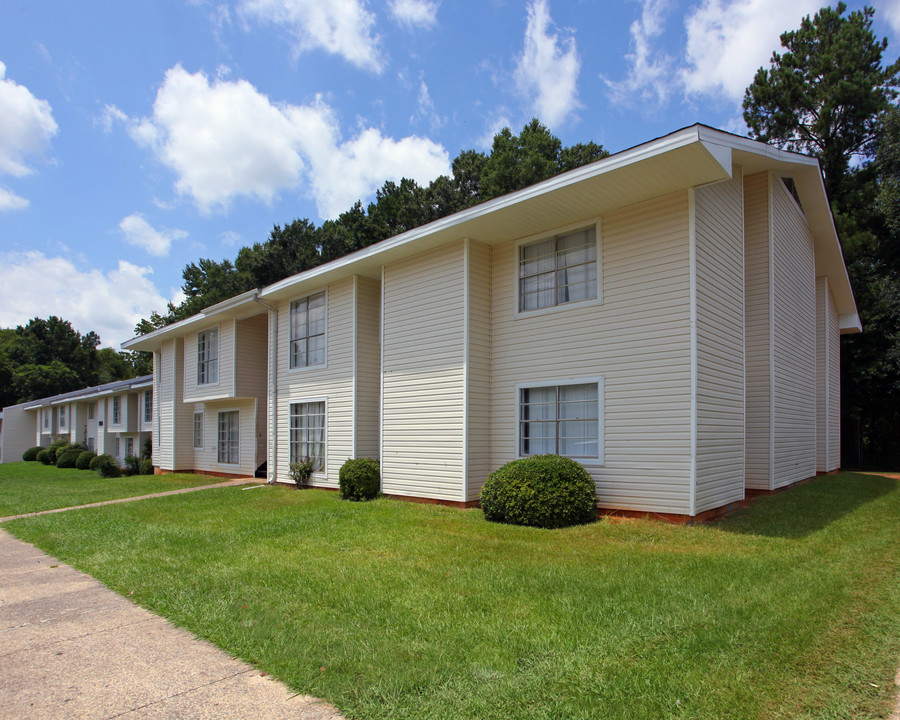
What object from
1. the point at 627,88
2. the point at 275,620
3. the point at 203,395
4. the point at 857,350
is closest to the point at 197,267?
the point at 203,395

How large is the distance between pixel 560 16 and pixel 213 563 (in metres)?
11.6

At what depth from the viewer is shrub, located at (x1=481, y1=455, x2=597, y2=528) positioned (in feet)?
27.7

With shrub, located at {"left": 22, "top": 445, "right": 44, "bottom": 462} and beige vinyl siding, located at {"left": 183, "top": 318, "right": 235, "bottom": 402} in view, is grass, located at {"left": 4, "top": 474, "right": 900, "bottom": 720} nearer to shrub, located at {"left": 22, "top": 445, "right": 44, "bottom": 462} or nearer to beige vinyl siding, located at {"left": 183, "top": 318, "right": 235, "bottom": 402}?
beige vinyl siding, located at {"left": 183, "top": 318, "right": 235, "bottom": 402}

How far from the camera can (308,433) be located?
14984 millimetres

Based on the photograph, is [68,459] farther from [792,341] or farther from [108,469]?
[792,341]

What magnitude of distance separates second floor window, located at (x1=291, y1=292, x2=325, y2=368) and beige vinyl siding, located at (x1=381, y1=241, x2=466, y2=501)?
2.84 meters

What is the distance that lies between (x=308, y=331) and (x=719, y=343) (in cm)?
997

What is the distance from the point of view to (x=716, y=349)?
9.13 meters

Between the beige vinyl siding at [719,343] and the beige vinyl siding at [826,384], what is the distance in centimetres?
710

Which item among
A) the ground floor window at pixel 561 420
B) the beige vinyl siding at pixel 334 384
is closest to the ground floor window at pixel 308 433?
the beige vinyl siding at pixel 334 384

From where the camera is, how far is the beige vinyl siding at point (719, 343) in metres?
8.63

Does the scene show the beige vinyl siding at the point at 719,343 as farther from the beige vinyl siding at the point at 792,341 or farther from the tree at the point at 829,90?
the tree at the point at 829,90

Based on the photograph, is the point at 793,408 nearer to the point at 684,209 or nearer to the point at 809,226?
the point at 809,226

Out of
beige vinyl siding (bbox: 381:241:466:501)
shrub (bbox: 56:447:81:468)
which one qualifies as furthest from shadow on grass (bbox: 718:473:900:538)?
shrub (bbox: 56:447:81:468)
